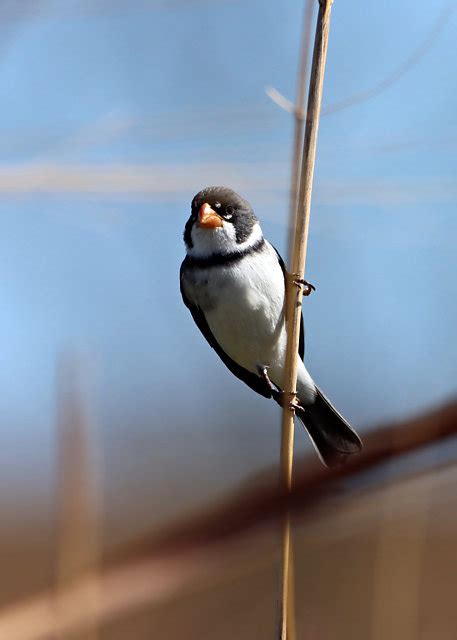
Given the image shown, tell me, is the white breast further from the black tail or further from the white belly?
the black tail

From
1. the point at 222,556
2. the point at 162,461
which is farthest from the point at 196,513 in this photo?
the point at 162,461

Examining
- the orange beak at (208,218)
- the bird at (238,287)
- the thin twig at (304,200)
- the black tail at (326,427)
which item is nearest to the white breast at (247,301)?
the bird at (238,287)

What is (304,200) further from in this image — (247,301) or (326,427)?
(326,427)

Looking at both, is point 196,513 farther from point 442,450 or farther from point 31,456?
point 31,456

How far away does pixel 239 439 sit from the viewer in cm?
110

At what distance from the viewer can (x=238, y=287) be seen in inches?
84.9

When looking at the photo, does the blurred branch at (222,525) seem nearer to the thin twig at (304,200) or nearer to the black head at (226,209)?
the thin twig at (304,200)

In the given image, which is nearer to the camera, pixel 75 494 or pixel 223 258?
pixel 75 494

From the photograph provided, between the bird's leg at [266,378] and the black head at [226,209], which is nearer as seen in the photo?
the black head at [226,209]

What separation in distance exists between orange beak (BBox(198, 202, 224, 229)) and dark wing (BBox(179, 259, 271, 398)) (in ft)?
0.56

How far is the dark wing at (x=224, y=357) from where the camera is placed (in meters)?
2.31

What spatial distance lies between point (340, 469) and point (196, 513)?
7cm

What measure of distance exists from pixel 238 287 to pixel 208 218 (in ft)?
0.72

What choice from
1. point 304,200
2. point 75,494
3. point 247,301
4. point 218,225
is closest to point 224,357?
point 247,301
